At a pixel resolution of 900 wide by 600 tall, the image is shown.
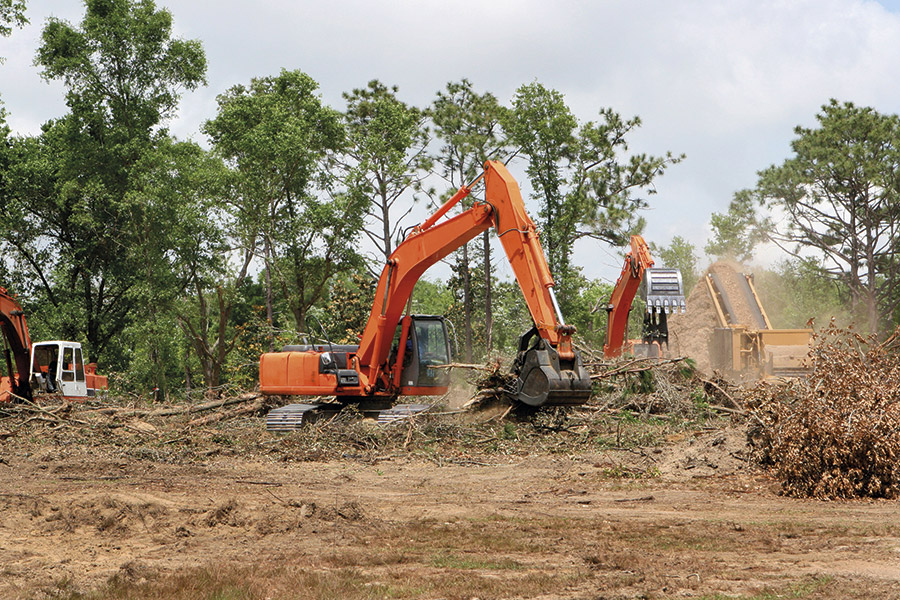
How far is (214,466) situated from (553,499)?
5.57 m

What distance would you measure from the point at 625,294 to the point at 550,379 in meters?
8.54

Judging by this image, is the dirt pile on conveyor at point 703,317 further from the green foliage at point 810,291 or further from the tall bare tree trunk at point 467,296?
the tall bare tree trunk at point 467,296

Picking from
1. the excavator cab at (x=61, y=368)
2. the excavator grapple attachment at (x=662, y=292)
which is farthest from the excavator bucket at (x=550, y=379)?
the excavator cab at (x=61, y=368)

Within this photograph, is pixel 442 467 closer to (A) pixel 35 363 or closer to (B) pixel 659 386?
(B) pixel 659 386

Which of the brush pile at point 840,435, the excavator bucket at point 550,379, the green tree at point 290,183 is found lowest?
the brush pile at point 840,435

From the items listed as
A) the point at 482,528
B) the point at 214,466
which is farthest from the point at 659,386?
the point at 482,528

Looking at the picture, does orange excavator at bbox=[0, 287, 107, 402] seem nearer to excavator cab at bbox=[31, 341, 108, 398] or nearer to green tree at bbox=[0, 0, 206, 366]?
excavator cab at bbox=[31, 341, 108, 398]

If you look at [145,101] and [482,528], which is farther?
[145,101]

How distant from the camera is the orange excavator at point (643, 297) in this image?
20.3m

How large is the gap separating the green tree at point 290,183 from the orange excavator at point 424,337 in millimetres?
13557

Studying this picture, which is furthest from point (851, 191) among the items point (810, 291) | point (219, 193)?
point (219, 193)

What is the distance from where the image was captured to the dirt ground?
6305 millimetres

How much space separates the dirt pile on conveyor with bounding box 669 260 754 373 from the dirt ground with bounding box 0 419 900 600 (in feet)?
39.0

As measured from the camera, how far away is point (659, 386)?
679 inches
